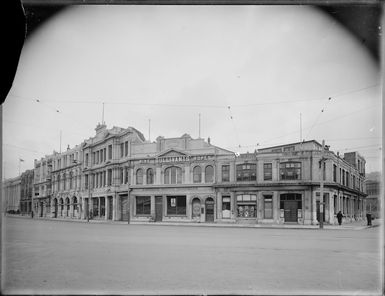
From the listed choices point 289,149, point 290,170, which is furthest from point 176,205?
point 289,149

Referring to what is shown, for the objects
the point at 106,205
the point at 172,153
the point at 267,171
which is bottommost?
the point at 106,205

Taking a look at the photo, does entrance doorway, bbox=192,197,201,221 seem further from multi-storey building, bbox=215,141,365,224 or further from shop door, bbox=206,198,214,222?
multi-storey building, bbox=215,141,365,224

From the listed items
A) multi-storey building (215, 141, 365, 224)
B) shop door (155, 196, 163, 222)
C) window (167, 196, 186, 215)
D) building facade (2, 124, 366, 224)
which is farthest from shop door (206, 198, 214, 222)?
shop door (155, 196, 163, 222)

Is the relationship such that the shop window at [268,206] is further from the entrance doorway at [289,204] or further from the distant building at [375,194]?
the distant building at [375,194]

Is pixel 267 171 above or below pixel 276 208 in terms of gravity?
above

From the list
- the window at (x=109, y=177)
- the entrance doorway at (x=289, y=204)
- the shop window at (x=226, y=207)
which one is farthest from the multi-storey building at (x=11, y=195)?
the entrance doorway at (x=289, y=204)

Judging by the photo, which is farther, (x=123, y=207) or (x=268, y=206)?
(x=268, y=206)

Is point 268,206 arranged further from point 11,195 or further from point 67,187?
point 11,195
